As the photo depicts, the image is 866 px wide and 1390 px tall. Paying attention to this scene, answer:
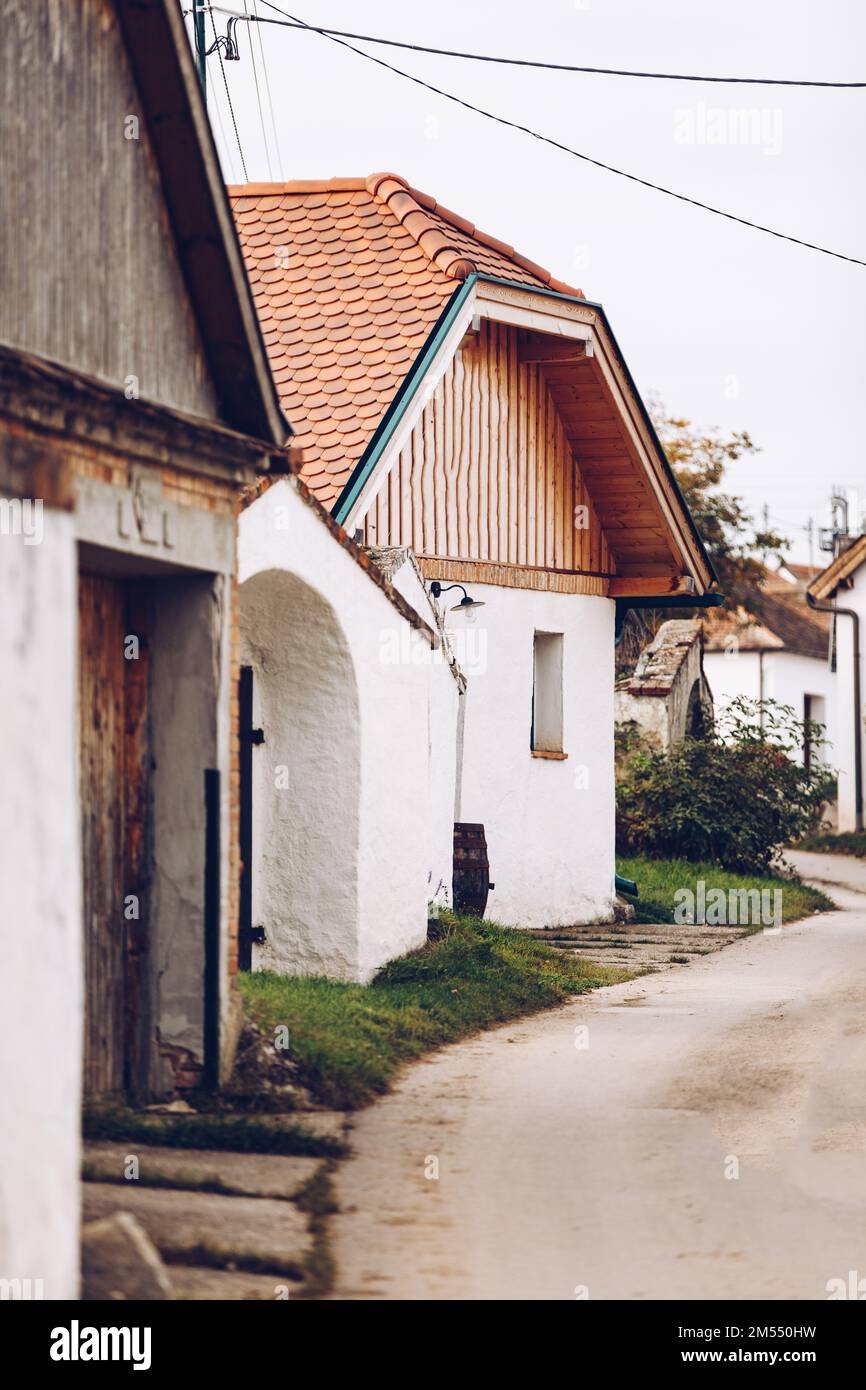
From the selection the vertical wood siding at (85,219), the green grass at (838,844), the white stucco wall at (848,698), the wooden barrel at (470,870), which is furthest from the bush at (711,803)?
the vertical wood siding at (85,219)

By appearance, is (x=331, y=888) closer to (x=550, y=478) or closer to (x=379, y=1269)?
(x=379, y=1269)

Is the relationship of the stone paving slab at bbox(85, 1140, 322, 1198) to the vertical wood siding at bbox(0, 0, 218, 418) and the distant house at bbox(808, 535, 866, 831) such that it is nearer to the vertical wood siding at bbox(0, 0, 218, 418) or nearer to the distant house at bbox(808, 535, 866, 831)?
the vertical wood siding at bbox(0, 0, 218, 418)

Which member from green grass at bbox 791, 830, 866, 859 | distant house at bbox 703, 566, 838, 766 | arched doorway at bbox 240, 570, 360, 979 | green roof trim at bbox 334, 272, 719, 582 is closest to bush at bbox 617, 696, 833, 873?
green roof trim at bbox 334, 272, 719, 582

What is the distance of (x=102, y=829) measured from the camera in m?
8.19

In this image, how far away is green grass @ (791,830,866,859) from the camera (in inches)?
1230

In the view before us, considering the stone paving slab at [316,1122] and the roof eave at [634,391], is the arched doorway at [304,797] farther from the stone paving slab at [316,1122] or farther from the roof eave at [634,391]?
the roof eave at [634,391]

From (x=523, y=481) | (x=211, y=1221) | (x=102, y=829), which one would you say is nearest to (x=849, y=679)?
(x=523, y=481)

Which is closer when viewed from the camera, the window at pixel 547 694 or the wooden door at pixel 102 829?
the wooden door at pixel 102 829

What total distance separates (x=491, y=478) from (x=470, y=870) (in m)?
3.80

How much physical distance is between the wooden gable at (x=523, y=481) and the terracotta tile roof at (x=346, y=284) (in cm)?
61

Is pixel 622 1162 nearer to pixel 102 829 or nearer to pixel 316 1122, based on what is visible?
pixel 316 1122

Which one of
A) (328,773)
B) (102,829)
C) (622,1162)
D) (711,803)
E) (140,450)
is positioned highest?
(140,450)

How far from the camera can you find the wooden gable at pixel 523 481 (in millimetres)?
15391
